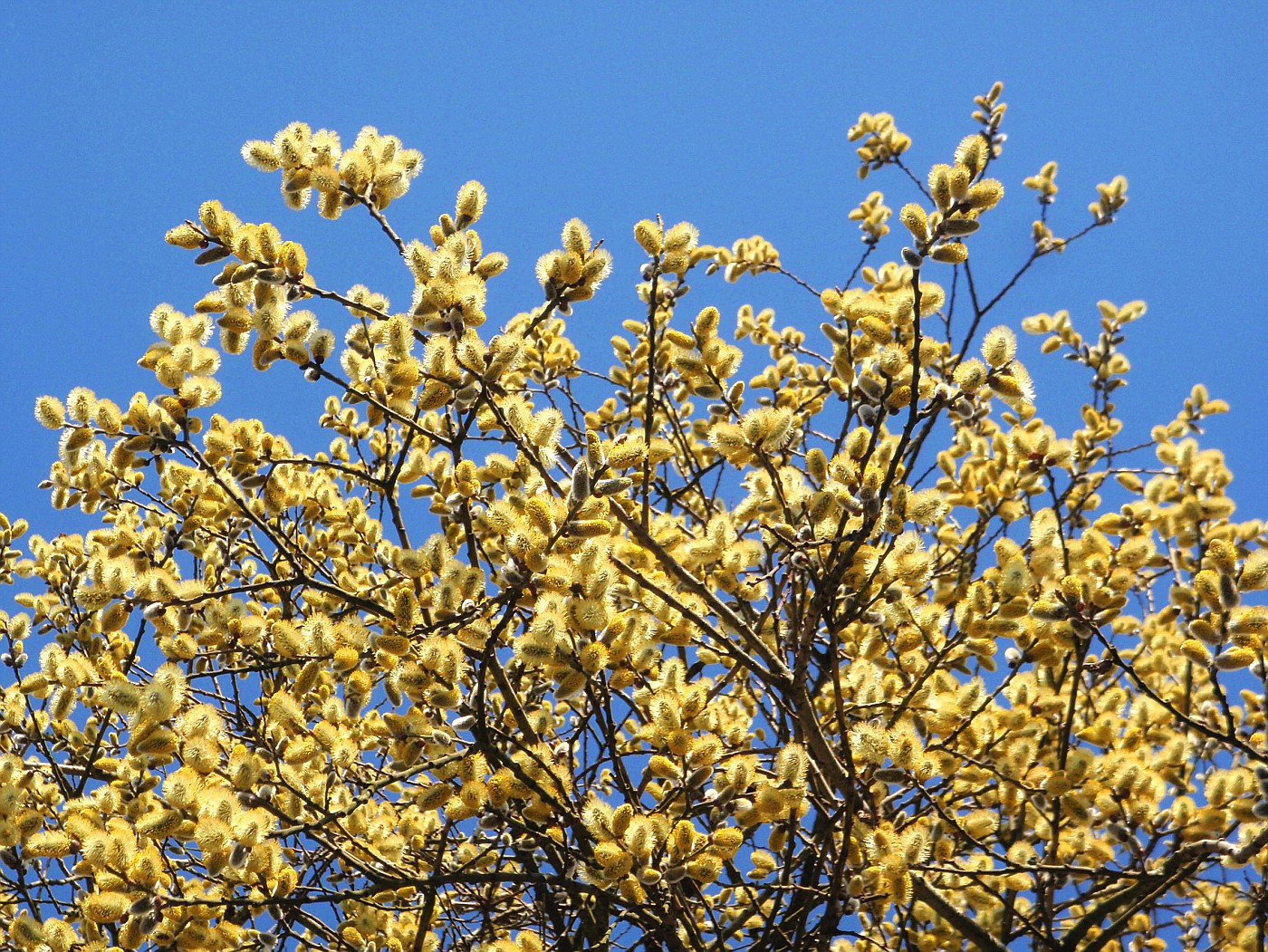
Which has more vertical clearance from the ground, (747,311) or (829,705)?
(747,311)

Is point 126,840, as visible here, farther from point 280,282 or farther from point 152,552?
point 152,552

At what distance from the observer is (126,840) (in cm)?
192

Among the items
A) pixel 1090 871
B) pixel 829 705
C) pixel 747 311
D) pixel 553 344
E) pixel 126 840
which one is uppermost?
pixel 747 311

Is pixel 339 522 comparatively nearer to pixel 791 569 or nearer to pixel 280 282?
pixel 280 282

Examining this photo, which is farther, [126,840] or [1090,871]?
[1090,871]

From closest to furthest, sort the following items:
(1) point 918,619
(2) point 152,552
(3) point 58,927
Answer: (3) point 58,927 < (1) point 918,619 < (2) point 152,552

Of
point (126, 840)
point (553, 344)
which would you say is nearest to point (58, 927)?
point (126, 840)

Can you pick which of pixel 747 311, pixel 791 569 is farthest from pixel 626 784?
pixel 747 311

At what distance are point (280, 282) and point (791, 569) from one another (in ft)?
3.91

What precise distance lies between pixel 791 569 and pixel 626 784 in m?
0.58

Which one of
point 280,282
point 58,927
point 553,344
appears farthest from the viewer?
point 553,344

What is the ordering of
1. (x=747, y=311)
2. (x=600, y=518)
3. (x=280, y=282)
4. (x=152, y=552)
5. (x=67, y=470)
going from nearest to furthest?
1. (x=600, y=518)
2. (x=280, y=282)
3. (x=67, y=470)
4. (x=152, y=552)
5. (x=747, y=311)

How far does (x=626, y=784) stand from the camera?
2.11 m

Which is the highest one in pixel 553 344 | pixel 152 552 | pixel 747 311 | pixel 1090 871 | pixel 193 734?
pixel 747 311
